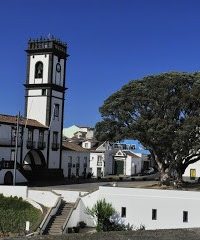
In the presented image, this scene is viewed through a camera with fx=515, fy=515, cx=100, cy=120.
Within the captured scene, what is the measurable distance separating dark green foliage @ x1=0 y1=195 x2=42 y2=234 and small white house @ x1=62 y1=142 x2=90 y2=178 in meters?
22.6

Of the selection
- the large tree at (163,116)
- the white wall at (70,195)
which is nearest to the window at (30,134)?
the large tree at (163,116)

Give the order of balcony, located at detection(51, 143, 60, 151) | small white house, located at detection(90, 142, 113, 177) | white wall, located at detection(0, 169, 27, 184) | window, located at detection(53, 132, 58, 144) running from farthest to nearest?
small white house, located at detection(90, 142, 113, 177)
window, located at detection(53, 132, 58, 144)
balcony, located at detection(51, 143, 60, 151)
white wall, located at detection(0, 169, 27, 184)

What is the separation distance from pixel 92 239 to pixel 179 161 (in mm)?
28371

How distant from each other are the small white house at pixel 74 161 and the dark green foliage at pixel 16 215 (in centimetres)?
2259

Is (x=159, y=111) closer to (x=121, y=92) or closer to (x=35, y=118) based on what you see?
(x=121, y=92)

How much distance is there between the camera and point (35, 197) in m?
44.9

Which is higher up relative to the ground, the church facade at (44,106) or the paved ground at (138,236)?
the church facade at (44,106)

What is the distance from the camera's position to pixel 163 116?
155 ft

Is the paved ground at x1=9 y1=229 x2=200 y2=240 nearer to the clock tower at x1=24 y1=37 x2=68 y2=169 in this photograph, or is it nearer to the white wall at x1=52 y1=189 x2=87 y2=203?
the white wall at x1=52 y1=189 x2=87 y2=203

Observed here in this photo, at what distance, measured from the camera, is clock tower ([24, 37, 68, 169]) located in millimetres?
62344

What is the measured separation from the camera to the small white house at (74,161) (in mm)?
67312

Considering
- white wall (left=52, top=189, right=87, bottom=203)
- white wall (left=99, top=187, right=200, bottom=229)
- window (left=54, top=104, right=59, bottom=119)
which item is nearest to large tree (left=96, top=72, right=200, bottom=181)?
white wall (left=99, top=187, right=200, bottom=229)

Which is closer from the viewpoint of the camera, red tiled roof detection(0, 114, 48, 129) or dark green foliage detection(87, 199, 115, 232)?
dark green foliage detection(87, 199, 115, 232)

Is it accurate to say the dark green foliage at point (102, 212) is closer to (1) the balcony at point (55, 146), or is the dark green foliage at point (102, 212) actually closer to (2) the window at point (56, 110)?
(1) the balcony at point (55, 146)
